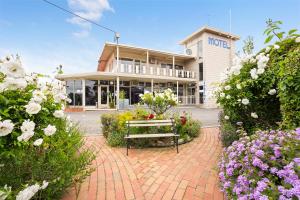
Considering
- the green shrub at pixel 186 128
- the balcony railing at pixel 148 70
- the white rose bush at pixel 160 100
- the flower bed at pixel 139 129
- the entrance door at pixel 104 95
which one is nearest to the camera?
the flower bed at pixel 139 129

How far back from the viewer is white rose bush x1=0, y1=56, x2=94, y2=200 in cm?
161

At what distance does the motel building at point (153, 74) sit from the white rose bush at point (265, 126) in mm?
14177

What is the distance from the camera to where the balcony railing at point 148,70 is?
19578mm

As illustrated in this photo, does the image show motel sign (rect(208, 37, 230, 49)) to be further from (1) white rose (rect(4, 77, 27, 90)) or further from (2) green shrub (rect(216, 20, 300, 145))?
(1) white rose (rect(4, 77, 27, 90))

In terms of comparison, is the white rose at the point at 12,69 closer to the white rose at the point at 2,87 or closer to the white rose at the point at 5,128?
the white rose at the point at 2,87

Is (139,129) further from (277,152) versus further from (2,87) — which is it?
(2,87)

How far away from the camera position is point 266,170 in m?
1.86

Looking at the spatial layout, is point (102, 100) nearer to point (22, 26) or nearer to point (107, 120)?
point (22, 26)

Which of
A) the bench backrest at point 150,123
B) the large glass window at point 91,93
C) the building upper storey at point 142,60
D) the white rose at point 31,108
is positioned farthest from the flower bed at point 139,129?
the large glass window at point 91,93

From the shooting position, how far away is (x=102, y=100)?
66.6 feet

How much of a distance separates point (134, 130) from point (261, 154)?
4070 millimetres

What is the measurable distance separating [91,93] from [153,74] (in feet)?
22.9

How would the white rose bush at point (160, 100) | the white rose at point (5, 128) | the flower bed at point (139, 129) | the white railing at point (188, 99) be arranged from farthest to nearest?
the white railing at point (188, 99), the white rose bush at point (160, 100), the flower bed at point (139, 129), the white rose at point (5, 128)

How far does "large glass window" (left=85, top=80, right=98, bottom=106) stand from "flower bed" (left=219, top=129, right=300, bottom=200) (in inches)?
738
